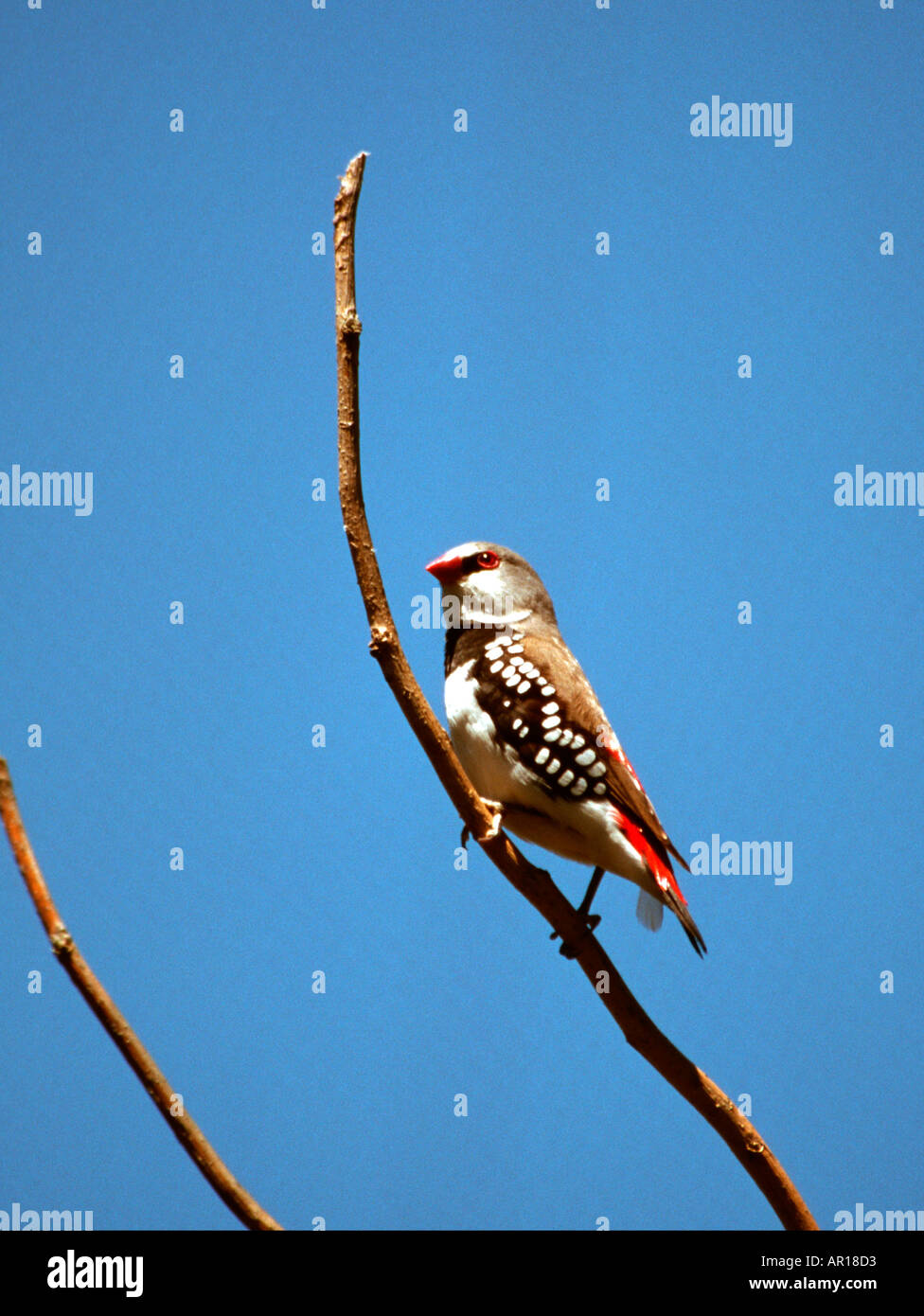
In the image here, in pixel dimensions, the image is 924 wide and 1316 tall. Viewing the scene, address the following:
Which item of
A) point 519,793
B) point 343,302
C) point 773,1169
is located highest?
point 343,302

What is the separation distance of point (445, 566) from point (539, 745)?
409 millimetres

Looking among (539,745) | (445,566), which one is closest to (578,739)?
(539,745)

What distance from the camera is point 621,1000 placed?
1.73 metres

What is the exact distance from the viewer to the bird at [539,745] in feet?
6.20

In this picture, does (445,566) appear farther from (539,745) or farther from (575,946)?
(575,946)

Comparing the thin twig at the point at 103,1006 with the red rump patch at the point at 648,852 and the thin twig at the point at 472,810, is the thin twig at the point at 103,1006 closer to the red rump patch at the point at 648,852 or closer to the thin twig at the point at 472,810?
the thin twig at the point at 472,810

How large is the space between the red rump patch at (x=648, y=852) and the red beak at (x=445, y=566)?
56 centimetres

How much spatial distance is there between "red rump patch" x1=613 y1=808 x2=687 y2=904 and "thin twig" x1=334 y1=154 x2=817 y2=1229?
6.6 inches
